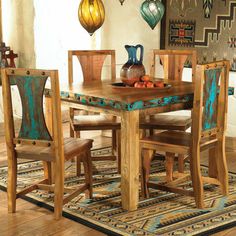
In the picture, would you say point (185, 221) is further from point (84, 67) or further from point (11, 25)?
point (11, 25)

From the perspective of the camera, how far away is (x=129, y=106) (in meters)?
3.14

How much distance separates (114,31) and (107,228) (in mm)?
3505

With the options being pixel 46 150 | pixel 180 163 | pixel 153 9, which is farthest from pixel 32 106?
pixel 153 9

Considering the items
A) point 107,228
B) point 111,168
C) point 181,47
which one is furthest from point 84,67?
point 107,228

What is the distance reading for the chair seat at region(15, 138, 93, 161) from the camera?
3.19 m

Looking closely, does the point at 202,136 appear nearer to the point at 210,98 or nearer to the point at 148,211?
the point at 210,98

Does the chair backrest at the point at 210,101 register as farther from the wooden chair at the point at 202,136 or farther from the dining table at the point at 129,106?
the dining table at the point at 129,106

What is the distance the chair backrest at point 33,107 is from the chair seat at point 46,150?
0.19ft

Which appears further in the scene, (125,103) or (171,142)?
(171,142)

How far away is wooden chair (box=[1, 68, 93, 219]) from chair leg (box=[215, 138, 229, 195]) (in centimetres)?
96

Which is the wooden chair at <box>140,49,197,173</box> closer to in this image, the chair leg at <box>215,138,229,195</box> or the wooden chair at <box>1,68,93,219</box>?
the chair leg at <box>215,138,229,195</box>

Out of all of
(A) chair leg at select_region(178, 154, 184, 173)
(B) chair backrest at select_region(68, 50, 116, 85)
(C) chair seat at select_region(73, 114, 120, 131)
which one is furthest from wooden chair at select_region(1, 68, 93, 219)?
(B) chair backrest at select_region(68, 50, 116, 85)

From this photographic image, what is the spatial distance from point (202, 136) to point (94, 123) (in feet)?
3.40

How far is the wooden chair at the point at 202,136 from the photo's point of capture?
3.29 meters
